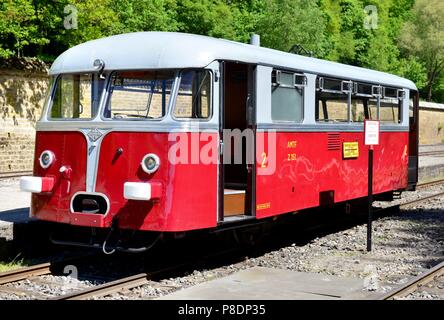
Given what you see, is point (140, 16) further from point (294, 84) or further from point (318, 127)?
point (294, 84)

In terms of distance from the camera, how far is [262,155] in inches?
349

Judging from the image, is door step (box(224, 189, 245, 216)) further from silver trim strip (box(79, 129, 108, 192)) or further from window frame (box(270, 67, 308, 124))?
silver trim strip (box(79, 129, 108, 192))

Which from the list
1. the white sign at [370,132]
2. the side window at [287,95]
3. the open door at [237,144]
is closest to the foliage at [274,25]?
the open door at [237,144]

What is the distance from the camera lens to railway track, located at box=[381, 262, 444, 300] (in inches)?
286

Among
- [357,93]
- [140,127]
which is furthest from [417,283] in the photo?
[357,93]

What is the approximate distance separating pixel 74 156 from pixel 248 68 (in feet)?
8.12

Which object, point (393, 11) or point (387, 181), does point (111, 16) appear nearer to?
point (387, 181)

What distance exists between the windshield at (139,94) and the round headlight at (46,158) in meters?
0.89

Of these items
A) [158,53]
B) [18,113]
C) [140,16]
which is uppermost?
[140,16]

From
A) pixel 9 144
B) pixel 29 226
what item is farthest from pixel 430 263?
pixel 9 144

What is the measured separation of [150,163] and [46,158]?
1573 mm

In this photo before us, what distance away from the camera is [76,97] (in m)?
8.60

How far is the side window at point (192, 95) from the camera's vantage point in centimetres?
784

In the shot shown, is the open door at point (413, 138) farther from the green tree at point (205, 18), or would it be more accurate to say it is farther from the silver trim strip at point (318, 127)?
the green tree at point (205, 18)
